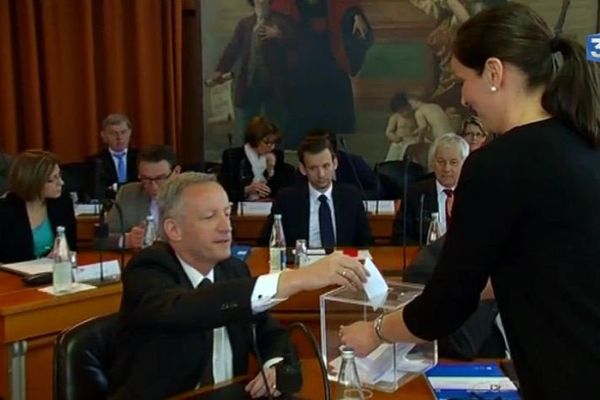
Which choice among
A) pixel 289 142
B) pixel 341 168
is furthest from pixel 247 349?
pixel 289 142

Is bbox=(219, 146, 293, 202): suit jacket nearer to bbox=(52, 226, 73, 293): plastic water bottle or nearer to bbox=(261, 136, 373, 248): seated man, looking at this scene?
bbox=(261, 136, 373, 248): seated man

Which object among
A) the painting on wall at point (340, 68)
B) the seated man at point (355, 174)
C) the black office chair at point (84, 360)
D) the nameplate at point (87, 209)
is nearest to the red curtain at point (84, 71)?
the painting on wall at point (340, 68)

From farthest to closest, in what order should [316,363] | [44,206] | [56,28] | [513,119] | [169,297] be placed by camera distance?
[56,28]
[44,206]
[316,363]
[169,297]
[513,119]

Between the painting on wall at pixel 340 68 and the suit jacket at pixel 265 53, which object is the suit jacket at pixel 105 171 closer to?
the painting on wall at pixel 340 68

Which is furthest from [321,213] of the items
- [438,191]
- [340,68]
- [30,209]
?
[340,68]

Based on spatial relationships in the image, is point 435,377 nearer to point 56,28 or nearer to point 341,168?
point 341,168

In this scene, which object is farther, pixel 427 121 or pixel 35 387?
pixel 427 121

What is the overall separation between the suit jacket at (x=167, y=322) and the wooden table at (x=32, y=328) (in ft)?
4.03

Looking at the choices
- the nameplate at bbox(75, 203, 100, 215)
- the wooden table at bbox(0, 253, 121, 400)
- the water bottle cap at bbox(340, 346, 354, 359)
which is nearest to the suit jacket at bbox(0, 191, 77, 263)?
the wooden table at bbox(0, 253, 121, 400)

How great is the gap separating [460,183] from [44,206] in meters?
3.46

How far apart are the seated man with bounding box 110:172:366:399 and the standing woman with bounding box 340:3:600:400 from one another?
391mm

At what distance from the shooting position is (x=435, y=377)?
7.14 ft

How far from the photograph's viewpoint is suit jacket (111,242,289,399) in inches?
77.6

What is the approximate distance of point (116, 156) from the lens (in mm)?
7098
